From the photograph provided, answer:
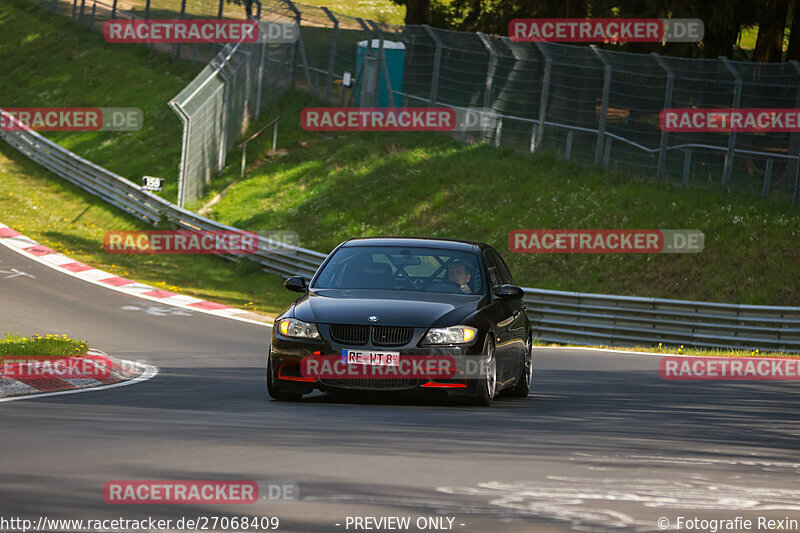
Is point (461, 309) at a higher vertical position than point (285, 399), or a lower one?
higher

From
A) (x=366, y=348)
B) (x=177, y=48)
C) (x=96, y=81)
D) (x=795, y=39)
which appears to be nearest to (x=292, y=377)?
(x=366, y=348)

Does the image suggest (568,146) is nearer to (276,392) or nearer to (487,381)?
(487,381)

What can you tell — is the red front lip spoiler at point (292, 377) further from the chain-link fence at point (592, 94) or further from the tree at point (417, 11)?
the tree at point (417, 11)

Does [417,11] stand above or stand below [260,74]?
above

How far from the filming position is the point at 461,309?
11.0m

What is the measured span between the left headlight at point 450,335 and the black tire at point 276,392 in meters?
1.33

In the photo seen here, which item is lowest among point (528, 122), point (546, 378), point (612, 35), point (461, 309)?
point (546, 378)

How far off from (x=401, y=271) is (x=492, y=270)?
40.4 inches

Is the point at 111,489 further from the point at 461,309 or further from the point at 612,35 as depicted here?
the point at 612,35

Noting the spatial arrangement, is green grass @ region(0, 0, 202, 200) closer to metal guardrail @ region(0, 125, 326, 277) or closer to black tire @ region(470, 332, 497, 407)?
metal guardrail @ region(0, 125, 326, 277)

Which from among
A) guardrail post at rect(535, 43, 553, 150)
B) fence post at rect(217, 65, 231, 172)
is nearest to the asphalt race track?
guardrail post at rect(535, 43, 553, 150)

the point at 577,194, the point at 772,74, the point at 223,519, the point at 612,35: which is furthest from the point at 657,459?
the point at 612,35

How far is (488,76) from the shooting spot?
107 ft

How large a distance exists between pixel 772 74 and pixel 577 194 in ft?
18.4
